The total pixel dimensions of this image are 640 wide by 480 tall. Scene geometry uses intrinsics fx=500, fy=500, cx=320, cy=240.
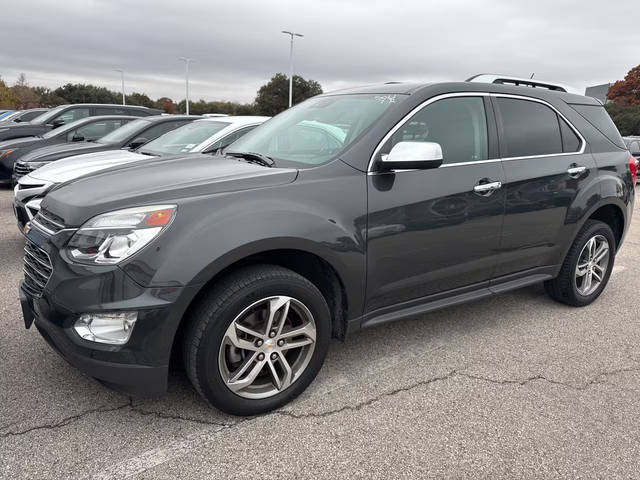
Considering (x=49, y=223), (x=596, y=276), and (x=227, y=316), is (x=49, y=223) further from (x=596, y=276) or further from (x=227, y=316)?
(x=596, y=276)

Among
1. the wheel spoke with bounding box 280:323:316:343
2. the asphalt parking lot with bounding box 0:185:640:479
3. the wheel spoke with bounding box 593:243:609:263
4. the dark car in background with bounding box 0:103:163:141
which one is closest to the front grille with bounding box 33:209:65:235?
the asphalt parking lot with bounding box 0:185:640:479

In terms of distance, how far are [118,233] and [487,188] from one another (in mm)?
2194

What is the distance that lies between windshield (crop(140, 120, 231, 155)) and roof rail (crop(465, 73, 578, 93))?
3.45m

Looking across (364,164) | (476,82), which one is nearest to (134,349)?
(364,164)

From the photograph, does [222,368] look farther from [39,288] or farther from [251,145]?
[251,145]

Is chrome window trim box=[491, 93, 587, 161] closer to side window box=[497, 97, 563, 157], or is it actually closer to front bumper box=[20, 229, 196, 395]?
side window box=[497, 97, 563, 157]

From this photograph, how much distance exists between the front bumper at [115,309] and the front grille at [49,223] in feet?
0.41

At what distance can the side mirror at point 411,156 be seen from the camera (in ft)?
8.71

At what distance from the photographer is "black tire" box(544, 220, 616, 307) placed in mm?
3973

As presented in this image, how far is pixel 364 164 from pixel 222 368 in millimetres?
1296

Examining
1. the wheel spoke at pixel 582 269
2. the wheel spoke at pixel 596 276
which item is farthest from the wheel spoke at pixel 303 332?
the wheel spoke at pixel 596 276

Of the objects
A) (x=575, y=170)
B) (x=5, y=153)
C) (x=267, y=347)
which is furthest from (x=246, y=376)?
(x=5, y=153)

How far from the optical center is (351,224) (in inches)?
104

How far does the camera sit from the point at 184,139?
616 centimetres
